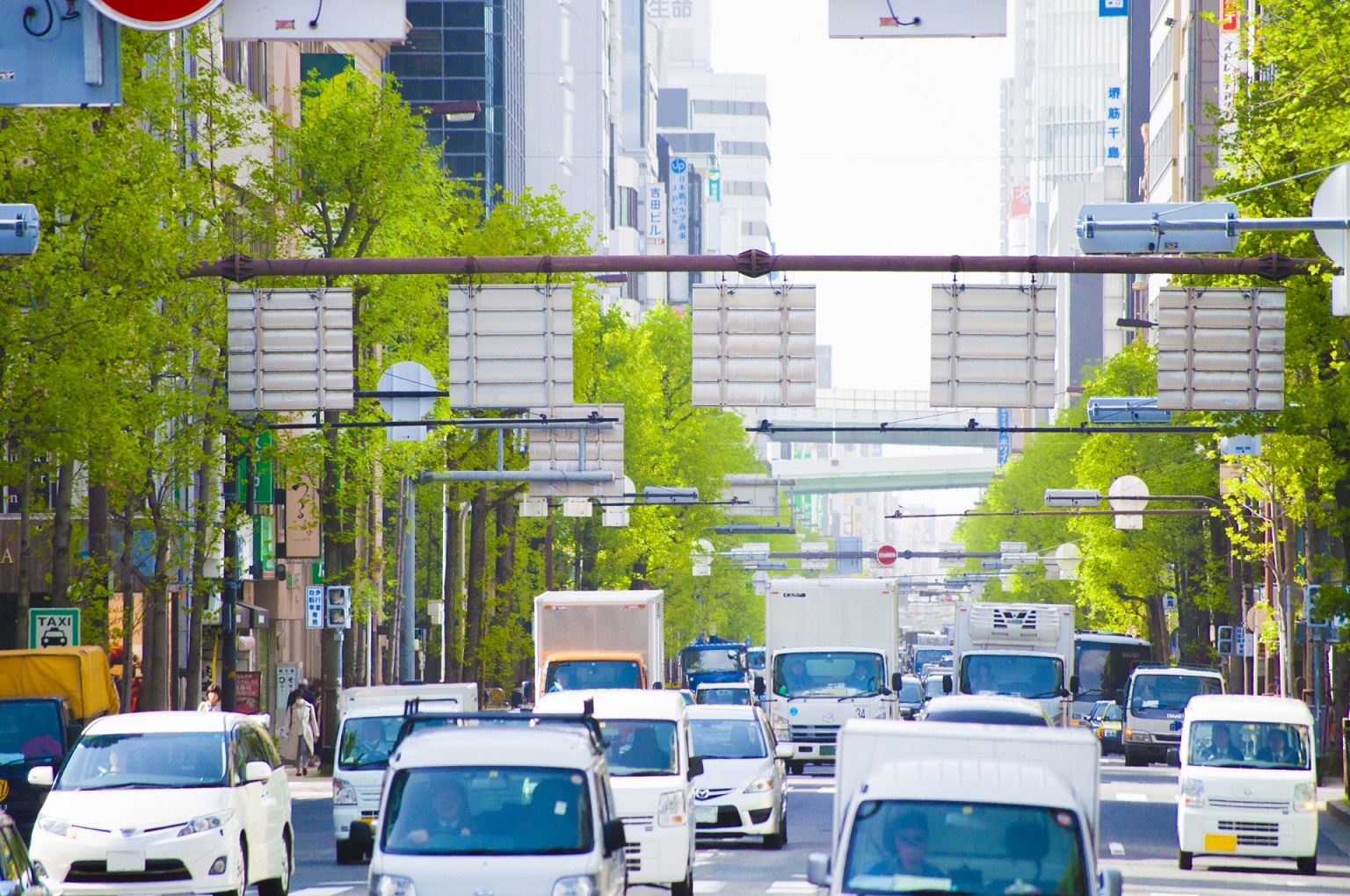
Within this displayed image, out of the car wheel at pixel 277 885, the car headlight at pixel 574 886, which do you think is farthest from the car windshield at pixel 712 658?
the car headlight at pixel 574 886

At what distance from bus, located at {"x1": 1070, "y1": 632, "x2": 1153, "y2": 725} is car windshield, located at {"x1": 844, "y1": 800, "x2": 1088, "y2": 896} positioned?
167ft

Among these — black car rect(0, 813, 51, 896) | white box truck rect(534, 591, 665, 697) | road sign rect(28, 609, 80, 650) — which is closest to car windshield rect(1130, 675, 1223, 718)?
white box truck rect(534, 591, 665, 697)

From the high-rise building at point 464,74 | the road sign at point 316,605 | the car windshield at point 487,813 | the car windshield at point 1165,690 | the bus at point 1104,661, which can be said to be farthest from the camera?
the high-rise building at point 464,74

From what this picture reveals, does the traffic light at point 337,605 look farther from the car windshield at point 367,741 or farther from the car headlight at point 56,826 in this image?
the car headlight at point 56,826

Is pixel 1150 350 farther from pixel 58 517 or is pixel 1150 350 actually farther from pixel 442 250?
pixel 58 517

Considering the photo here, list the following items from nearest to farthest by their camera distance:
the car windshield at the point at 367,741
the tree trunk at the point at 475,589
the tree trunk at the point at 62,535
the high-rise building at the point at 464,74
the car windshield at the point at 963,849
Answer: the car windshield at the point at 963,849, the car windshield at the point at 367,741, the tree trunk at the point at 62,535, the tree trunk at the point at 475,589, the high-rise building at the point at 464,74

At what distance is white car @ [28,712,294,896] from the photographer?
18.5 metres

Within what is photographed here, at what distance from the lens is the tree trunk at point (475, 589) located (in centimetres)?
5588

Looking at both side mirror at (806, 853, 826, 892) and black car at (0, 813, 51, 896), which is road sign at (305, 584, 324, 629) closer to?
black car at (0, 813, 51, 896)

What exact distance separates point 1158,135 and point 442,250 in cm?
7089

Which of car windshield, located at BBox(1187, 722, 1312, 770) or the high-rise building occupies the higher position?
the high-rise building

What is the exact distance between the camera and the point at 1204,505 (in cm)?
6931

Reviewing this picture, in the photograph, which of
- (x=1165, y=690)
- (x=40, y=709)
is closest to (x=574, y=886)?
(x=40, y=709)

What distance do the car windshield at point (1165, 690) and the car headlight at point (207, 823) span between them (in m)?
34.2
